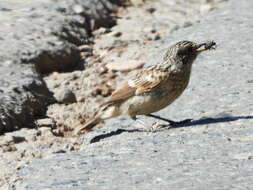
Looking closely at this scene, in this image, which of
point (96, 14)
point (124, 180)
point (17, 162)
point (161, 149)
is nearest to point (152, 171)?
point (124, 180)

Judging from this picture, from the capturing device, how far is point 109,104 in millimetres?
7746

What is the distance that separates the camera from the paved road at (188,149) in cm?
542

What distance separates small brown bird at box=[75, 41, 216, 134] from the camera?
292 inches

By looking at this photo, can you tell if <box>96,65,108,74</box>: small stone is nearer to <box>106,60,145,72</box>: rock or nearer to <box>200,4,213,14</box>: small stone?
<box>106,60,145,72</box>: rock

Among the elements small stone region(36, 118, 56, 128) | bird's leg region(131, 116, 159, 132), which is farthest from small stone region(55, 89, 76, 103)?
bird's leg region(131, 116, 159, 132)

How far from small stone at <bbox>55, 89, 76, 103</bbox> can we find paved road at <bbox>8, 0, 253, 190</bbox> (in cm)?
82

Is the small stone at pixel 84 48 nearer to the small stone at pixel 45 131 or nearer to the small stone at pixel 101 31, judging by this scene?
the small stone at pixel 101 31

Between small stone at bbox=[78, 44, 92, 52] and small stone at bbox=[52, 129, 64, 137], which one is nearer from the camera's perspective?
small stone at bbox=[52, 129, 64, 137]

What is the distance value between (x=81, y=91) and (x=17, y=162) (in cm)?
242

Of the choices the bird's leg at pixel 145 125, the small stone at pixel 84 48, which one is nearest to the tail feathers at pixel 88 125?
the bird's leg at pixel 145 125

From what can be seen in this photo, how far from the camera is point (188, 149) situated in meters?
6.28

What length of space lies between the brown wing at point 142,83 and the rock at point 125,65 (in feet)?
5.61

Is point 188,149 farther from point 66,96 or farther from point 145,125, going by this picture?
point 66,96

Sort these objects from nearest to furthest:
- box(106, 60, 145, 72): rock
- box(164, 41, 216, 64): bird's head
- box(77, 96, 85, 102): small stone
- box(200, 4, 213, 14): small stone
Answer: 1. box(164, 41, 216, 64): bird's head
2. box(77, 96, 85, 102): small stone
3. box(106, 60, 145, 72): rock
4. box(200, 4, 213, 14): small stone
